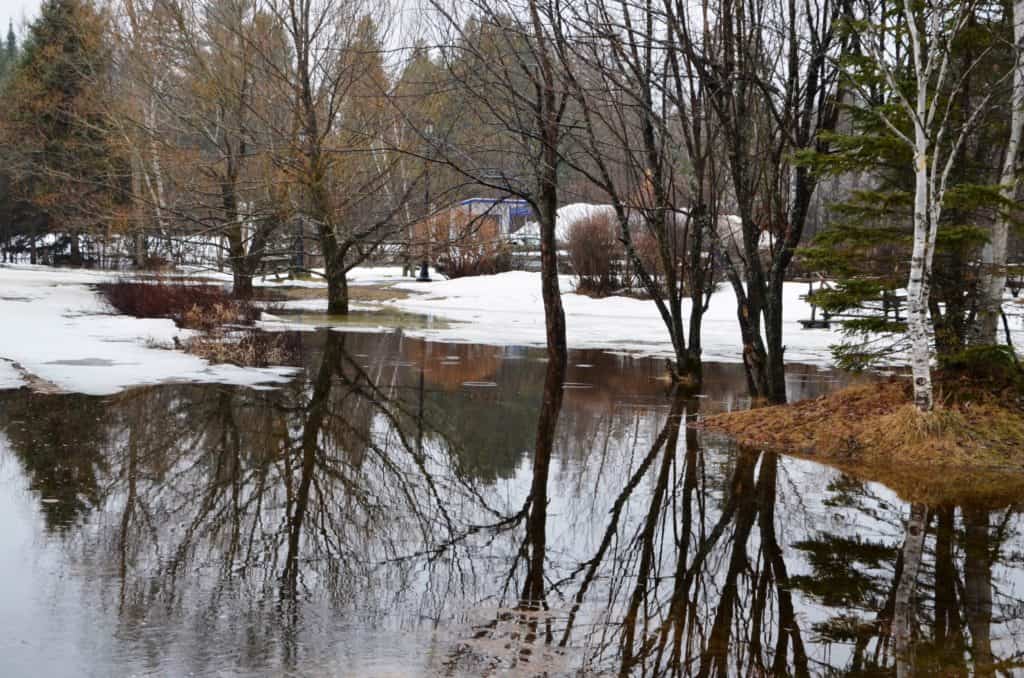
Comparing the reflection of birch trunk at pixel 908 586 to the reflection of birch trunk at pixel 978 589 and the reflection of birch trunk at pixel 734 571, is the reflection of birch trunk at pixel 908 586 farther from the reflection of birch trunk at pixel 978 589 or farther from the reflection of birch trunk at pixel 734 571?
the reflection of birch trunk at pixel 734 571

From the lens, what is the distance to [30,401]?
10977 millimetres

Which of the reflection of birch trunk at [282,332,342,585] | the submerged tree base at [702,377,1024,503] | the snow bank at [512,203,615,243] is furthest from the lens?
the snow bank at [512,203,615,243]

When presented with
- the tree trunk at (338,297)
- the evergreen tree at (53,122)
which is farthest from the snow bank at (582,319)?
the evergreen tree at (53,122)

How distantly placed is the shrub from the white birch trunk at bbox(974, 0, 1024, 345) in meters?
23.1

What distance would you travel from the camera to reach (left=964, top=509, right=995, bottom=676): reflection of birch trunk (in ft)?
15.9

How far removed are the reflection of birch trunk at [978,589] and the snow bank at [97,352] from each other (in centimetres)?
892

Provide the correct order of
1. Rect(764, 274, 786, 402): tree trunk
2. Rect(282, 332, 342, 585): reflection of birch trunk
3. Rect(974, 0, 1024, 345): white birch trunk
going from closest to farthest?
Rect(282, 332, 342, 585): reflection of birch trunk
Rect(974, 0, 1024, 345): white birch trunk
Rect(764, 274, 786, 402): tree trunk

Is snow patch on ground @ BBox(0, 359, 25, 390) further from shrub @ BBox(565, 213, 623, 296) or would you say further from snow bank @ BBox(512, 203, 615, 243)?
snow bank @ BBox(512, 203, 615, 243)

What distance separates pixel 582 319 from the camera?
90.8 feet

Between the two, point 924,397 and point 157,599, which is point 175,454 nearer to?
point 157,599

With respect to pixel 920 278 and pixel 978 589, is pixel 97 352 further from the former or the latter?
pixel 978 589

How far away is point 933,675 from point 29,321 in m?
18.7

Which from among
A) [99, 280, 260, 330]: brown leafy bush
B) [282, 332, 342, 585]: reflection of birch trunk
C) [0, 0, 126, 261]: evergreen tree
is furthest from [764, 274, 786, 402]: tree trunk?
[0, 0, 126, 261]: evergreen tree

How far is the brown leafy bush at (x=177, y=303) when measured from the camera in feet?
69.1
